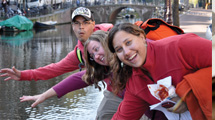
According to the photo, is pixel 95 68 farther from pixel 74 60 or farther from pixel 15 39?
pixel 15 39

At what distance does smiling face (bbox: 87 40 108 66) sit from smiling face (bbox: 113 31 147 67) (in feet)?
1.99

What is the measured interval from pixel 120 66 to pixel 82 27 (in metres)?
1.20

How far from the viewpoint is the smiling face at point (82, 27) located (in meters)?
3.37

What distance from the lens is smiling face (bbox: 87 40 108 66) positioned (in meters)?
2.66

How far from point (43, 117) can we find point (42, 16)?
33589 mm

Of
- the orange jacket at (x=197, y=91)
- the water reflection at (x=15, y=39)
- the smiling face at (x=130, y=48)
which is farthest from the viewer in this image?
the water reflection at (x=15, y=39)

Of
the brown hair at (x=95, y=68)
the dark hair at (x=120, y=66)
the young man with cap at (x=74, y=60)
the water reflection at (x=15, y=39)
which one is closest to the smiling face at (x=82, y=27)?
the young man with cap at (x=74, y=60)

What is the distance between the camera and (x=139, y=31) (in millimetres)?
2061

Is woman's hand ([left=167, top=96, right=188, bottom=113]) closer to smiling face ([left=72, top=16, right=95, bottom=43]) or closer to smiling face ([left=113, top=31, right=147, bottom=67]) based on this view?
smiling face ([left=113, top=31, right=147, bottom=67])

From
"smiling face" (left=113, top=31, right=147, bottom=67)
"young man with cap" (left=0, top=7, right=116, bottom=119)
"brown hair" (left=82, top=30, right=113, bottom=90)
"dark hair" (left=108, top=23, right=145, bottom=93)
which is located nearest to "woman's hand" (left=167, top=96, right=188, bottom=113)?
"smiling face" (left=113, top=31, right=147, bottom=67)

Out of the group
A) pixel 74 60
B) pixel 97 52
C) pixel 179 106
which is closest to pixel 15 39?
pixel 74 60

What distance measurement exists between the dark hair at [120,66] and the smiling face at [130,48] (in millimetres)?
23

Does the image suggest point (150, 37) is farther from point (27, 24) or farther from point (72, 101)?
point (27, 24)

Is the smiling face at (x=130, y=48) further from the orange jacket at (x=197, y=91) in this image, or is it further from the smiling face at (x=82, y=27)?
the smiling face at (x=82, y=27)
